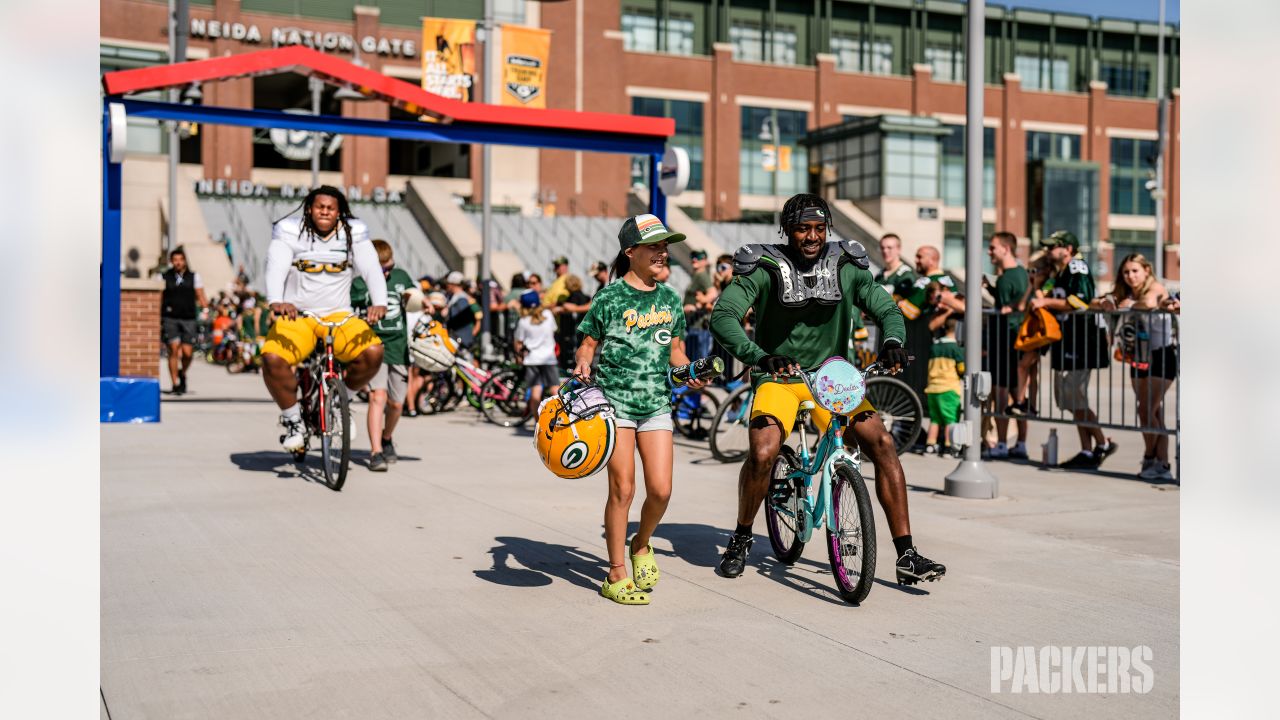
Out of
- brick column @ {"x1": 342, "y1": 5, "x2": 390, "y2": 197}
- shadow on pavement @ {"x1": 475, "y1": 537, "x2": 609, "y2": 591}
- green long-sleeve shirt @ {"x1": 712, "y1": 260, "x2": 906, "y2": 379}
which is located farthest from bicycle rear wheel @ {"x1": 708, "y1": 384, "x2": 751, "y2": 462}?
brick column @ {"x1": 342, "y1": 5, "x2": 390, "y2": 197}

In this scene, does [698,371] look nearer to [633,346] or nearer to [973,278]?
[633,346]

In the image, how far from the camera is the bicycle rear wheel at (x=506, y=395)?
49.4 ft

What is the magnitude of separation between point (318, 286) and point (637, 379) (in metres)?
4.43

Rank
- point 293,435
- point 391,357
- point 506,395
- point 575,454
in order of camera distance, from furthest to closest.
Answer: point 506,395 < point 391,357 < point 293,435 < point 575,454

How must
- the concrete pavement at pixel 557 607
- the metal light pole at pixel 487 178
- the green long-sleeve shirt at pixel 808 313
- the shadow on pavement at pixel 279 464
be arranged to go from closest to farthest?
the concrete pavement at pixel 557 607, the green long-sleeve shirt at pixel 808 313, the shadow on pavement at pixel 279 464, the metal light pole at pixel 487 178

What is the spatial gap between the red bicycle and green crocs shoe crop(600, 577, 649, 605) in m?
3.79

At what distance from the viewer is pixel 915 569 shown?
624 centimetres

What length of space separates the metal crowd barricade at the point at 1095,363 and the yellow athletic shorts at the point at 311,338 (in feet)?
19.3

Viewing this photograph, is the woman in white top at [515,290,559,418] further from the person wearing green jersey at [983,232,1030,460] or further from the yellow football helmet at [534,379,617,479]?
the yellow football helmet at [534,379,617,479]

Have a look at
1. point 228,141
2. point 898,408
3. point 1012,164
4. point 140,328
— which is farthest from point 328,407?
point 1012,164

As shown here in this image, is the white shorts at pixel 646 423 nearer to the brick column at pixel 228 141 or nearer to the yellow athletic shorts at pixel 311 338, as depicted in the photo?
the yellow athletic shorts at pixel 311 338

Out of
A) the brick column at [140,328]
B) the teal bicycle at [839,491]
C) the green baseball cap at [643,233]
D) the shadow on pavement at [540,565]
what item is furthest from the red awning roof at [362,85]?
the teal bicycle at [839,491]
